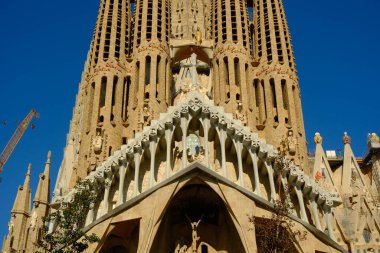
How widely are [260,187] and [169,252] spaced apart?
5407 mm

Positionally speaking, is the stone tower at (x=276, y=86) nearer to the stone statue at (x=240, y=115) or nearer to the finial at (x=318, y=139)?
the stone statue at (x=240, y=115)

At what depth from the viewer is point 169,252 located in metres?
25.3

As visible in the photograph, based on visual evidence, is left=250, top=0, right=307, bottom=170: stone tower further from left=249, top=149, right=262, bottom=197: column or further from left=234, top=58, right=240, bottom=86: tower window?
left=249, top=149, right=262, bottom=197: column

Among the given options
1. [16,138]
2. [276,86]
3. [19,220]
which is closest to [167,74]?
[276,86]

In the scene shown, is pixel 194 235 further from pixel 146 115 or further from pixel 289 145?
pixel 146 115

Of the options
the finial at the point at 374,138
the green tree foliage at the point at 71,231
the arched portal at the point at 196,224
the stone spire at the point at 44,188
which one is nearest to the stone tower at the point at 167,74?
the stone spire at the point at 44,188

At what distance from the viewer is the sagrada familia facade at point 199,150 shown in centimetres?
2400

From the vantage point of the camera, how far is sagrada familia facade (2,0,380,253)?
78.7ft

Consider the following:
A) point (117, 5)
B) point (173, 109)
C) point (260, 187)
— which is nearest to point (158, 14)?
point (117, 5)

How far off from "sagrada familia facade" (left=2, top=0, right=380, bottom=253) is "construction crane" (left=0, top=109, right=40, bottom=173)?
936 inches

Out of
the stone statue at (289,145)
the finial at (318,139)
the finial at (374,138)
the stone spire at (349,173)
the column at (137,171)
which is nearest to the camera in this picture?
the column at (137,171)

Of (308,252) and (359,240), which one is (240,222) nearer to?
(308,252)

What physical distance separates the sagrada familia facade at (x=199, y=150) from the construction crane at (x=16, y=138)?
2377cm

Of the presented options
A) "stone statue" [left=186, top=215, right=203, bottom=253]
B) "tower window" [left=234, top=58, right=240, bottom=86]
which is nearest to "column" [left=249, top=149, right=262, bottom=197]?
"stone statue" [left=186, top=215, right=203, bottom=253]
